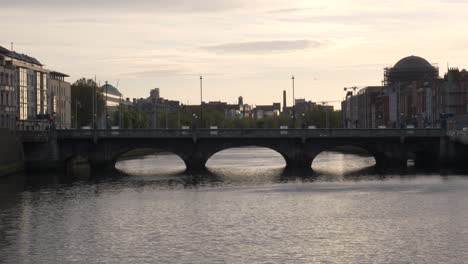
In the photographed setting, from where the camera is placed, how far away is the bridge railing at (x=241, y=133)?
13350 cm

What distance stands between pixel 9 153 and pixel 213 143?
30.4 m

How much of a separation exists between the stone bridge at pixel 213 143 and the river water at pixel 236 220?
19.0m

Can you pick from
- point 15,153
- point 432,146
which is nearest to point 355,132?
point 432,146

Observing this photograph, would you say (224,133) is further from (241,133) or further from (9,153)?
(9,153)

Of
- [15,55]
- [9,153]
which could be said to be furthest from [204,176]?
[15,55]

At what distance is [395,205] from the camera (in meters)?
81.9

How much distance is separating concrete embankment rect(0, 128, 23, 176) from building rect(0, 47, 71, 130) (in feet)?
43.8

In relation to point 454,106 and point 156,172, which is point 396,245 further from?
point 454,106

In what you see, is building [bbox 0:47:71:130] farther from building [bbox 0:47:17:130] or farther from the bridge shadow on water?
the bridge shadow on water

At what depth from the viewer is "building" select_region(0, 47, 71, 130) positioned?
150 meters

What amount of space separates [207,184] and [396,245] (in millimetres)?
48498

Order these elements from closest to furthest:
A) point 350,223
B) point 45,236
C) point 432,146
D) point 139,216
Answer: point 45,236
point 350,223
point 139,216
point 432,146

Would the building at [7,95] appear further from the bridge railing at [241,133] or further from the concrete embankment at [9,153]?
the bridge railing at [241,133]

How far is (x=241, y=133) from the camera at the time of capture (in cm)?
13462
